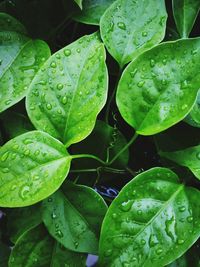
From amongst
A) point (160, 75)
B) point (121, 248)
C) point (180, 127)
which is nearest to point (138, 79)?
point (160, 75)

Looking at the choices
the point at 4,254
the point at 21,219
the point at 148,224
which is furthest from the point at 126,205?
the point at 4,254

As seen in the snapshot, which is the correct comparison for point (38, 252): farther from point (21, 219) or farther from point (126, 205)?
point (126, 205)

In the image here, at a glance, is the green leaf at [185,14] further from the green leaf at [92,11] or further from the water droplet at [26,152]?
the water droplet at [26,152]

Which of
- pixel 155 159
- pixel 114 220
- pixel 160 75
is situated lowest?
pixel 155 159

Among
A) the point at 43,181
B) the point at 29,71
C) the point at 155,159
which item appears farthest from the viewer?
the point at 155,159

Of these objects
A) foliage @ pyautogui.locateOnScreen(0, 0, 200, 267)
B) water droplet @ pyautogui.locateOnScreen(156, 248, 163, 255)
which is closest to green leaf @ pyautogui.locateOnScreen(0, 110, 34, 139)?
foliage @ pyautogui.locateOnScreen(0, 0, 200, 267)

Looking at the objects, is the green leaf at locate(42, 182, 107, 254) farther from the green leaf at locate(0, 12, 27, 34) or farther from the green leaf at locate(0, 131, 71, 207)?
the green leaf at locate(0, 12, 27, 34)

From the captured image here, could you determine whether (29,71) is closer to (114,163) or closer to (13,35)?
(13,35)
